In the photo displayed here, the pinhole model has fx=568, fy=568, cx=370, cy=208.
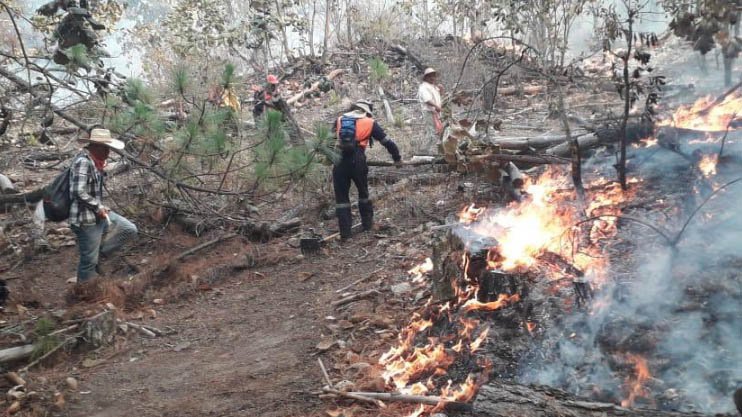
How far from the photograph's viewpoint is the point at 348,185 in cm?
697

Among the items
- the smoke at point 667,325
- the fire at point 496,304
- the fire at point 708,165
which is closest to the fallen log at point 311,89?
the fire at point 708,165

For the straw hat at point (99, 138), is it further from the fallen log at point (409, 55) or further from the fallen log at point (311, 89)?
the fallen log at point (409, 55)

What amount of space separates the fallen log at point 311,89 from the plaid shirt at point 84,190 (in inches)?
369

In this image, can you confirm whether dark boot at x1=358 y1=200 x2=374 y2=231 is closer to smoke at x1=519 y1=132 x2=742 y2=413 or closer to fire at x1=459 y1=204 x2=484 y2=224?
fire at x1=459 y1=204 x2=484 y2=224

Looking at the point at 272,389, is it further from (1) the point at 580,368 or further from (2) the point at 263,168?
(2) the point at 263,168

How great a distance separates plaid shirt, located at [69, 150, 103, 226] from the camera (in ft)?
18.0

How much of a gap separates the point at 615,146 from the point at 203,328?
4.95 metres

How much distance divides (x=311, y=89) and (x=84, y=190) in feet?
35.3

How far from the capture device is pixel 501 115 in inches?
476

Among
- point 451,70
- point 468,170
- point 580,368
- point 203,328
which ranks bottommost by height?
point 203,328

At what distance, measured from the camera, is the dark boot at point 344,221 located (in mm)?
6930

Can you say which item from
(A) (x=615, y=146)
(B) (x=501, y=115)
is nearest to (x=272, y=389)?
(A) (x=615, y=146)

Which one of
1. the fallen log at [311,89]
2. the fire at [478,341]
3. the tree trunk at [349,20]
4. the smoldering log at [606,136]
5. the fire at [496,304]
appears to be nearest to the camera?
the fire at [478,341]

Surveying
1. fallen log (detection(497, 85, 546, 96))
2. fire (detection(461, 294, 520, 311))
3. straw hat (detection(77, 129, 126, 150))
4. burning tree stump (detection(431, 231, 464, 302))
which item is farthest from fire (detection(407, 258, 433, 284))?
fallen log (detection(497, 85, 546, 96))
